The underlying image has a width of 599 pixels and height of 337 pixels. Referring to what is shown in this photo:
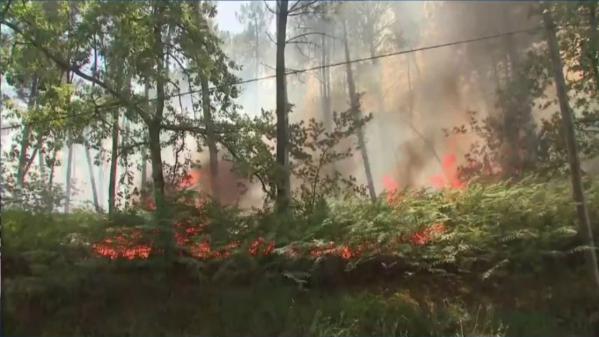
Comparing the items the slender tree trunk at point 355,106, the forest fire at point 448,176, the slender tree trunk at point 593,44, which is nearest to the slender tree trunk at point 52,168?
the slender tree trunk at point 355,106

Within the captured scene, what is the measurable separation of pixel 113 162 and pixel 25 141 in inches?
65.4

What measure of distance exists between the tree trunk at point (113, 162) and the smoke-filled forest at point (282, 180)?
6 cm

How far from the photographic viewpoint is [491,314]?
703cm

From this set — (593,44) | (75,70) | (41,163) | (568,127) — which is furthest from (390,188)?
(41,163)

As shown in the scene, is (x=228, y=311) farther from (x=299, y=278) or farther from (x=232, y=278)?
(x=299, y=278)

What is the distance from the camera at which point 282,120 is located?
10633mm

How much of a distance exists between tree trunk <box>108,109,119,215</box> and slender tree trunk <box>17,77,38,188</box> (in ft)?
4.70

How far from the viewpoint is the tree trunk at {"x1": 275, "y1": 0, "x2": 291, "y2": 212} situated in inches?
376

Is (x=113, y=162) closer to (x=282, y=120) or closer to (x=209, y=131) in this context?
(x=209, y=131)

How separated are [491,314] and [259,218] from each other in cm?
392

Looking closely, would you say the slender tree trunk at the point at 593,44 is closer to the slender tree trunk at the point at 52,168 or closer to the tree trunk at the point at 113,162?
the tree trunk at the point at 113,162

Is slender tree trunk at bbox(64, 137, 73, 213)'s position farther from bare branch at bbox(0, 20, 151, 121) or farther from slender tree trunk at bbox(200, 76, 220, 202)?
slender tree trunk at bbox(200, 76, 220, 202)

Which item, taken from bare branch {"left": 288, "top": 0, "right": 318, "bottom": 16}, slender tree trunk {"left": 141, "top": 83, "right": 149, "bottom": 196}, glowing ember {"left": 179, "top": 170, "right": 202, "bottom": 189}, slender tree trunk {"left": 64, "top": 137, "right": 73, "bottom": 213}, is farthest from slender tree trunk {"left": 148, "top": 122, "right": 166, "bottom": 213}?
bare branch {"left": 288, "top": 0, "right": 318, "bottom": 16}

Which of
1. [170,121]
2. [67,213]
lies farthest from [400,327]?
[67,213]
